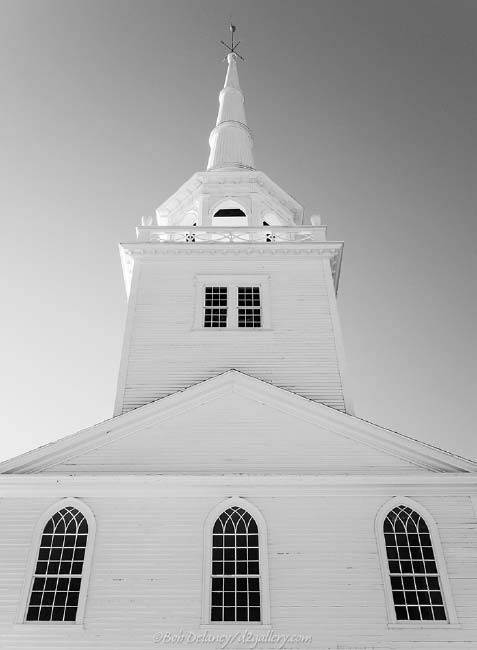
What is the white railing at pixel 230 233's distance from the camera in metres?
19.4

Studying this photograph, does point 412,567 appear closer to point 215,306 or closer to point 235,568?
point 235,568

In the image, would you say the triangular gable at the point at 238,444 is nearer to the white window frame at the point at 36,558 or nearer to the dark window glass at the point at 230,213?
the white window frame at the point at 36,558

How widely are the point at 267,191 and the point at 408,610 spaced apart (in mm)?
14776

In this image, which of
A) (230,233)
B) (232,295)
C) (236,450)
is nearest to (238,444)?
(236,450)

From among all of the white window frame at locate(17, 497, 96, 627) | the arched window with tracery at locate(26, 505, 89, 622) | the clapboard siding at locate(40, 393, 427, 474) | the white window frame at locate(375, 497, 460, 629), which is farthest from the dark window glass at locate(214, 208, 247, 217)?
the arched window with tracery at locate(26, 505, 89, 622)

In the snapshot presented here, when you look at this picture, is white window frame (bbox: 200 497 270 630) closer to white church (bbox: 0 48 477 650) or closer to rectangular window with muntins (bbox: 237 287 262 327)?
white church (bbox: 0 48 477 650)

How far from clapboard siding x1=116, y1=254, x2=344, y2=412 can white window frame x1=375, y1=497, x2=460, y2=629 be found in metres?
3.46

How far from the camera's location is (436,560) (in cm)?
1184

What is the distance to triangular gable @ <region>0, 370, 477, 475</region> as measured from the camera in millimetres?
13133

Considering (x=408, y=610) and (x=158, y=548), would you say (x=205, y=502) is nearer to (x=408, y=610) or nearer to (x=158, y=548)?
(x=158, y=548)

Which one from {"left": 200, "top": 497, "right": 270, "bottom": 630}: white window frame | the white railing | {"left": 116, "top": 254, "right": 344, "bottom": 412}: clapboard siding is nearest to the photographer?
{"left": 200, "top": 497, "right": 270, "bottom": 630}: white window frame

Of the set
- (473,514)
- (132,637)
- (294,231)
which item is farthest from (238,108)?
(132,637)

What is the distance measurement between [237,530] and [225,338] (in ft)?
19.7

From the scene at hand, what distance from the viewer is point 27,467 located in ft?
42.5
